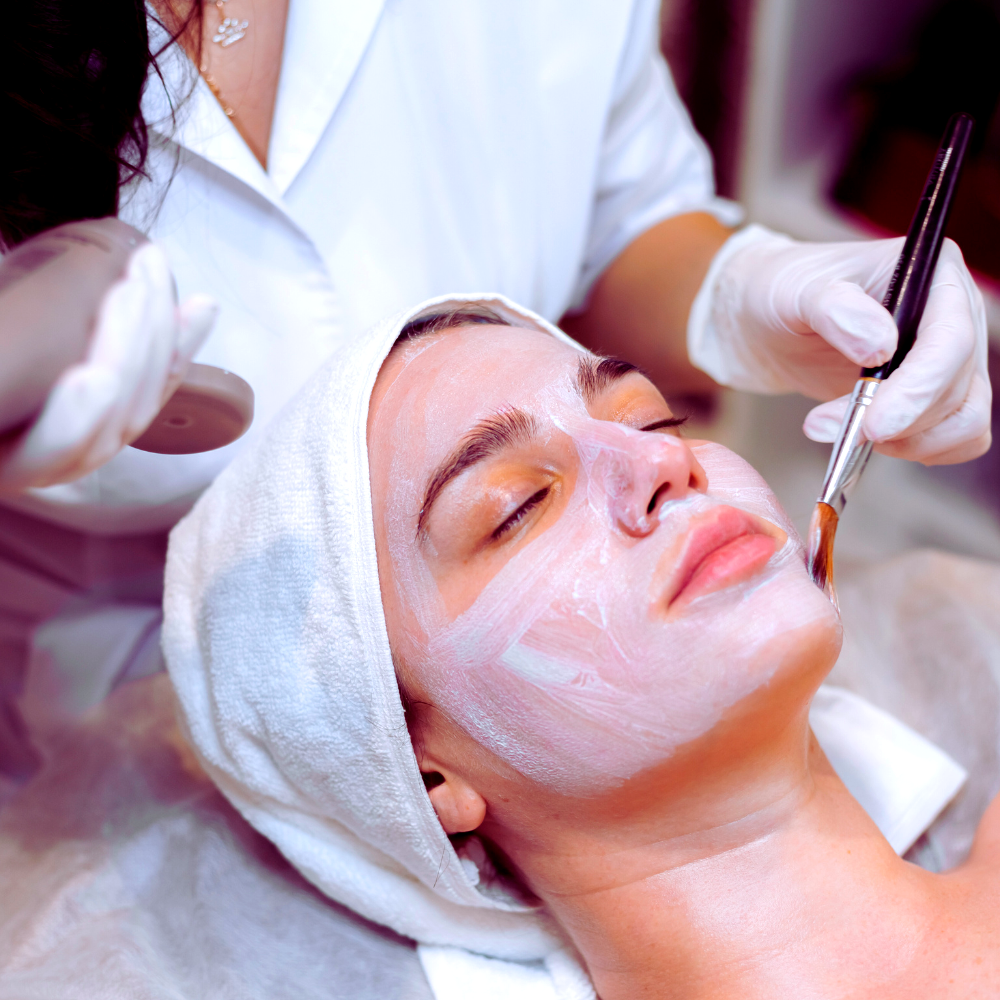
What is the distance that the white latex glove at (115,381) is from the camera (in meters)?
0.50

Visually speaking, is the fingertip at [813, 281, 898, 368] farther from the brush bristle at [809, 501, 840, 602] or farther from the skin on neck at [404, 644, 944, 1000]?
the skin on neck at [404, 644, 944, 1000]

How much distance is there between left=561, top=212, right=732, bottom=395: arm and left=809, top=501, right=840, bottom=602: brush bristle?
46 cm

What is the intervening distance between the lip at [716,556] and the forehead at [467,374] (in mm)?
186

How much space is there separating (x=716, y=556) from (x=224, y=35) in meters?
0.71

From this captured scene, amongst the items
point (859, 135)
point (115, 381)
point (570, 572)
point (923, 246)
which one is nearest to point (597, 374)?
point (570, 572)

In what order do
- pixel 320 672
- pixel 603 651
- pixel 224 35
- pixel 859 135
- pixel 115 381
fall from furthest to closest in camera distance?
pixel 859 135, pixel 224 35, pixel 320 672, pixel 603 651, pixel 115 381

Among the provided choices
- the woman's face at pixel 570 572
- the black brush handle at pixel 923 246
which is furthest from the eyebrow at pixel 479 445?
the black brush handle at pixel 923 246

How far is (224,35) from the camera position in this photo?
915mm

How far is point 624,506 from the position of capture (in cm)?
72

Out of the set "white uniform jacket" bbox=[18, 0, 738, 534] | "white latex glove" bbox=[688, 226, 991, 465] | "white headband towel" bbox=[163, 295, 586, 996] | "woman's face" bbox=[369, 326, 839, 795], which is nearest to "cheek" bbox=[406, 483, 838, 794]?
"woman's face" bbox=[369, 326, 839, 795]

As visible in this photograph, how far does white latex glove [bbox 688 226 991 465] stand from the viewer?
85cm

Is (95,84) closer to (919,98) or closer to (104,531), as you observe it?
(104,531)

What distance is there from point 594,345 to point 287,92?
0.70 metres

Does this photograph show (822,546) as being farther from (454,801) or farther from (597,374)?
(454,801)
